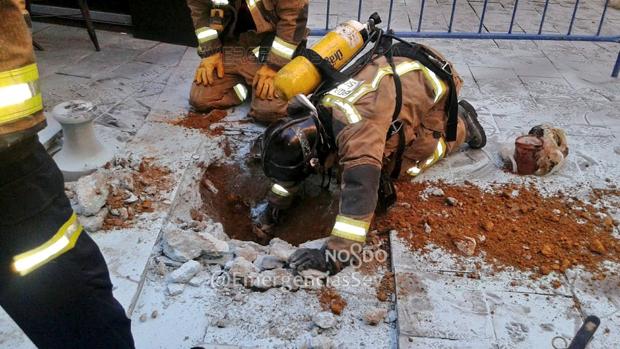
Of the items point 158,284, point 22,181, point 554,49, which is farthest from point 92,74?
point 554,49

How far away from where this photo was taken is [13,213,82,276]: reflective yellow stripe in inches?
63.2

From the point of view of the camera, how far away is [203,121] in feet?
13.6

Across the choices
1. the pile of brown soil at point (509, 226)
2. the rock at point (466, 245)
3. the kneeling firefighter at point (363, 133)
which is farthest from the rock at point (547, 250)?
the kneeling firefighter at point (363, 133)

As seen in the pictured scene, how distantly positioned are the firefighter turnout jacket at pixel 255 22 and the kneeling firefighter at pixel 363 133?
2.68 ft

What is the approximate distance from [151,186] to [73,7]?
3.59 metres

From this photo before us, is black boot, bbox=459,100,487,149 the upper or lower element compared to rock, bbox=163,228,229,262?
upper

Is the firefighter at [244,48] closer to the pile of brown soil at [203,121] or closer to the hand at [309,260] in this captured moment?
the pile of brown soil at [203,121]

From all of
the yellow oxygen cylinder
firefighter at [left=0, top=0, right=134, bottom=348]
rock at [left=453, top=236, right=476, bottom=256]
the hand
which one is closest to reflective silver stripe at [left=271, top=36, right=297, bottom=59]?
the yellow oxygen cylinder

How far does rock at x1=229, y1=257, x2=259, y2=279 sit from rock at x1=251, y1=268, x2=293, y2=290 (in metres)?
0.05

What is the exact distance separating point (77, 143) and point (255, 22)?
1.62 m

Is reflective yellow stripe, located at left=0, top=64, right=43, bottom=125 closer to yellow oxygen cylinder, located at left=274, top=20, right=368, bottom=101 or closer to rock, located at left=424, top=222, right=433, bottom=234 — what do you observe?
yellow oxygen cylinder, located at left=274, top=20, right=368, bottom=101

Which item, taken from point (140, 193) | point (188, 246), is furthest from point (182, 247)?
point (140, 193)

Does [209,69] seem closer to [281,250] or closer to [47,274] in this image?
[281,250]

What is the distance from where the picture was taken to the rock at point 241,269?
271 centimetres
